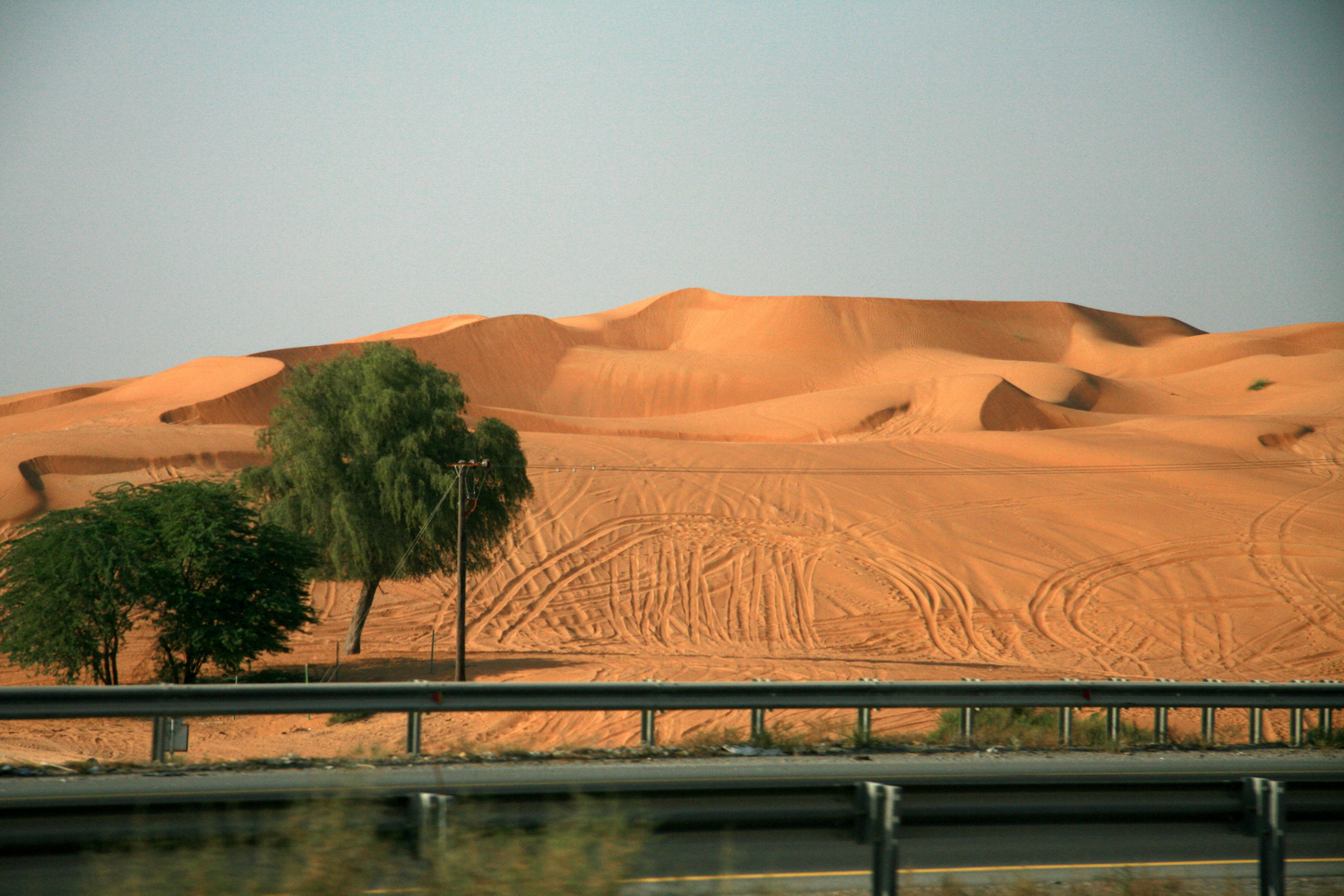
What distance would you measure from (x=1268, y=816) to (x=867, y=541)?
27.6 m

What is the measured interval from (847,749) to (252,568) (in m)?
16.3

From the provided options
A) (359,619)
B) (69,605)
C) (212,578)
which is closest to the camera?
(69,605)

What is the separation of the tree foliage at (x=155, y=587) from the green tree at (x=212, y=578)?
0.02m

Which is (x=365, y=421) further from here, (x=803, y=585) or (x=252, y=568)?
(x=803, y=585)

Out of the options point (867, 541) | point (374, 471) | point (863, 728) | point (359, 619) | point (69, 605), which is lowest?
point (359, 619)

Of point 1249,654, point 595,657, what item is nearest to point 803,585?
point 595,657

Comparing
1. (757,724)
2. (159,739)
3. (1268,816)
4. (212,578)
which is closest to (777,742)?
(757,724)

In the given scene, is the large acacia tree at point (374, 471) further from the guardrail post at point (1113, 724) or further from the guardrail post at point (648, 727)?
the guardrail post at point (1113, 724)

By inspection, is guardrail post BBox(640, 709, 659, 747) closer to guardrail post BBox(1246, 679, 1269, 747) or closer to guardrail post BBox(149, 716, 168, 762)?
guardrail post BBox(149, 716, 168, 762)

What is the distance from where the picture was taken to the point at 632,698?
32.8ft

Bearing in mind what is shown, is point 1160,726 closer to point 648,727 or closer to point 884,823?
point 648,727

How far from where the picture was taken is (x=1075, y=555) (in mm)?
32031

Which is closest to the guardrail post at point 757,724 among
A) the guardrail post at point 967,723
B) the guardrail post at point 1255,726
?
the guardrail post at point 967,723

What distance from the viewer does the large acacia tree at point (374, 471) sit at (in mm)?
24891
